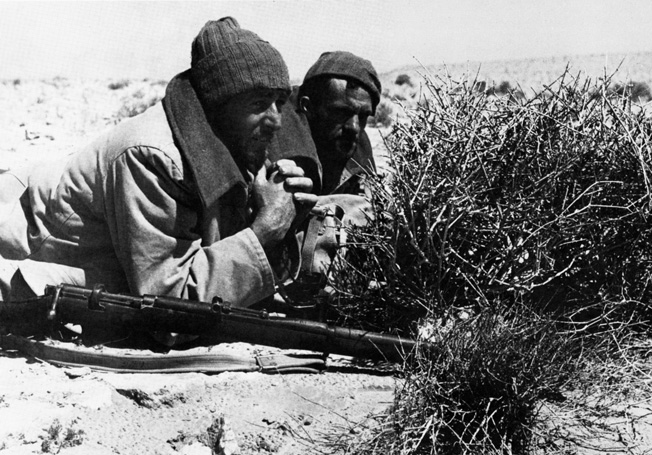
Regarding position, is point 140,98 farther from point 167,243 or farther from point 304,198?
point 167,243

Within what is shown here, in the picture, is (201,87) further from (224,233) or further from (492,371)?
(492,371)

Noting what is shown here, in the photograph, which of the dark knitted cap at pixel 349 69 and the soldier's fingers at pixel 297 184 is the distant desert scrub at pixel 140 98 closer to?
the dark knitted cap at pixel 349 69

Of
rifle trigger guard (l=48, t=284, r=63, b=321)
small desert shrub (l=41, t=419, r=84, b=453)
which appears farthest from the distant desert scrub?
small desert shrub (l=41, t=419, r=84, b=453)

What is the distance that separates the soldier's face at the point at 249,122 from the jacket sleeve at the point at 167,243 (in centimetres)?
38

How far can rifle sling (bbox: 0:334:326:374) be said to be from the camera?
349 centimetres

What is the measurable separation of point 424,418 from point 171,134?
68.7 inches

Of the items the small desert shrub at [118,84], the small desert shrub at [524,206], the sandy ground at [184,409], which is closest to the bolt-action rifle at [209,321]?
the sandy ground at [184,409]

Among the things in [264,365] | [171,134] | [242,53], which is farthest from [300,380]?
[242,53]

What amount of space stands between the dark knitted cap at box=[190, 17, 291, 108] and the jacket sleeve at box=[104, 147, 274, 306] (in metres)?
0.46

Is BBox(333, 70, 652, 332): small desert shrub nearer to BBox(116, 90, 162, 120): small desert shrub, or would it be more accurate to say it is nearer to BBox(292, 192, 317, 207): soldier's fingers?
BBox(292, 192, 317, 207): soldier's fingers

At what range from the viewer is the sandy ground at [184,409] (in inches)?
111

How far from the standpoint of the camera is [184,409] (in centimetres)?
313

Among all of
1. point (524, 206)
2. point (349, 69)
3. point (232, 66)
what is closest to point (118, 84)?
point (349, 69)

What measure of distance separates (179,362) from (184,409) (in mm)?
392
